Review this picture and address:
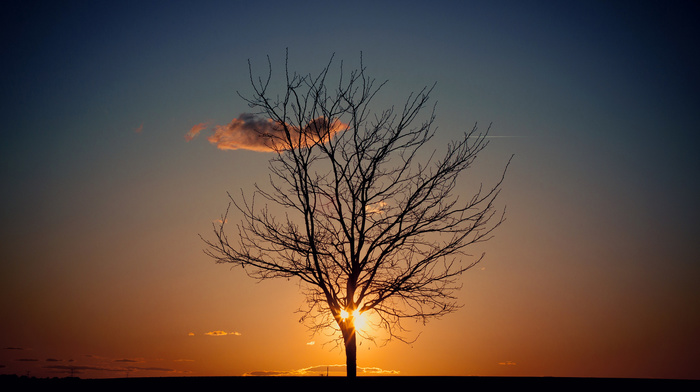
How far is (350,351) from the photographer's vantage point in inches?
496

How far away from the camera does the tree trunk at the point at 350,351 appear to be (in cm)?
1251
